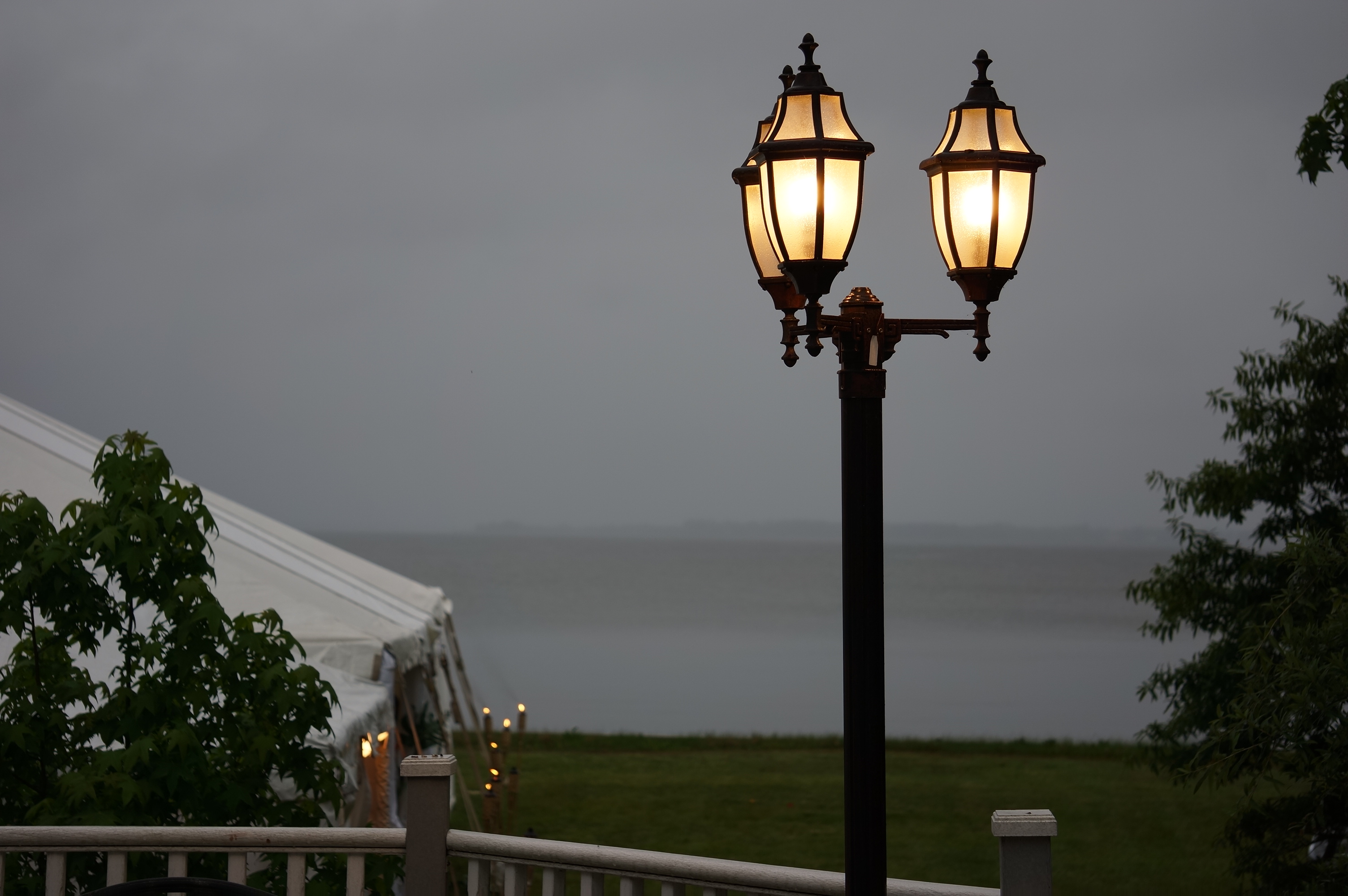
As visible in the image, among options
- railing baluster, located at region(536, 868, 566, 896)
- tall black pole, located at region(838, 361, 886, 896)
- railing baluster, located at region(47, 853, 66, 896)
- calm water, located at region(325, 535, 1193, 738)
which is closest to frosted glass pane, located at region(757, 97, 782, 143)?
tall black pole, located at region(838, 361, 886, 896)

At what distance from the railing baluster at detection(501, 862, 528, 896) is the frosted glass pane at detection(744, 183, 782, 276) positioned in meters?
1.68

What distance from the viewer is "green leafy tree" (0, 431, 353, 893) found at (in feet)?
13.2

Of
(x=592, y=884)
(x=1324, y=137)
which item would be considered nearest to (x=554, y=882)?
(x=592, y=884)

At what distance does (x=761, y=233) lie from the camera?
2449 millimetres

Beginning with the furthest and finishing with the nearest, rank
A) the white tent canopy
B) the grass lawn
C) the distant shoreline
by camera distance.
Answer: the distant shoreline
the grass lawn
the white tent canopy

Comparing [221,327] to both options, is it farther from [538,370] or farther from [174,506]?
[174,506]

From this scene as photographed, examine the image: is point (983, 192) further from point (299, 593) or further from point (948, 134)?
point (299, 593)

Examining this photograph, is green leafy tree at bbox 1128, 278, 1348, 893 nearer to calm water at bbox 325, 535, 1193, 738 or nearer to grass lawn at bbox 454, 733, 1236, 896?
grass lawn at bbox 454, 733, 1236, 896

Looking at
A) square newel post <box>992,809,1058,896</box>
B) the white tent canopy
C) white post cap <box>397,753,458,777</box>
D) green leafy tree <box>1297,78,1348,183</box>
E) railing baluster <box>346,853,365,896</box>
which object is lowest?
railing baluster <box>346,853,365,896</box>

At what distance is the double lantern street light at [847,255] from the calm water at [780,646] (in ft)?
46.7

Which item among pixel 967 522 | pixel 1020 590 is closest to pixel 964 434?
pixel 1020 590

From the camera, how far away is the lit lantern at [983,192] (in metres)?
2.32

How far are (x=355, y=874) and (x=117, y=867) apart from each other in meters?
0.63

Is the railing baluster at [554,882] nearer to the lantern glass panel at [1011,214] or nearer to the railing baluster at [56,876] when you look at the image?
the railing baluster at [56,876]
